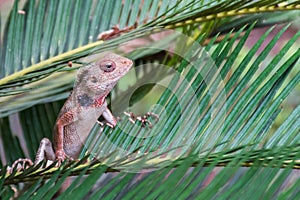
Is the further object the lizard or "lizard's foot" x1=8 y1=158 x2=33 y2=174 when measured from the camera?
the lizard

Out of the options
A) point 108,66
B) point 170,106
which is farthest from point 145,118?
point 108,66

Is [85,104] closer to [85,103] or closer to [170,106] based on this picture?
[85,103]

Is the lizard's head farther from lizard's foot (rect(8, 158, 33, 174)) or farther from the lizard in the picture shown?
lizard's foot (rect(8, 158, 33, 174))

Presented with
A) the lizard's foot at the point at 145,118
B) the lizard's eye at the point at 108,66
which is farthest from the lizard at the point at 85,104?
the lizard's foot at the point at 145,118

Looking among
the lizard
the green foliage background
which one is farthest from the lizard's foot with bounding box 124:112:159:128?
the lizard

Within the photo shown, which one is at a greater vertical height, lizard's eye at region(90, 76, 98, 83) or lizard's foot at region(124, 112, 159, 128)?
lizard's eye at region(90, 76, 98, 83)

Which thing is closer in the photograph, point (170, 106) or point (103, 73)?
point (170, 106)

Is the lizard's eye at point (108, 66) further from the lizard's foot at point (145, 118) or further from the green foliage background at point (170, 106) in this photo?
the lizard's foot at point (145, 118)
